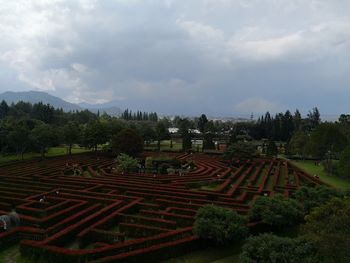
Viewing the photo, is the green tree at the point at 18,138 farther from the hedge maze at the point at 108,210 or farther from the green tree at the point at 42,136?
the hedge maze at the point at 108,210

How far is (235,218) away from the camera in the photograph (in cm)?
2017

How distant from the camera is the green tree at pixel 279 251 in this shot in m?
15.8

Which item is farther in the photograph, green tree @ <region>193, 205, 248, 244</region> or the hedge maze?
green tree @ <region>193, 205, 248, 244</region>

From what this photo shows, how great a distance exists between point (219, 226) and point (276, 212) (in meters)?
5.33

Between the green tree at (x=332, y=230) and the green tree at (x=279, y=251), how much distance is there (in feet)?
1.70

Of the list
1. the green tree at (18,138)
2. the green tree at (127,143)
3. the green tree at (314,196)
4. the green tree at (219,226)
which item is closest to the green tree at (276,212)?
the green tree at (314,196)

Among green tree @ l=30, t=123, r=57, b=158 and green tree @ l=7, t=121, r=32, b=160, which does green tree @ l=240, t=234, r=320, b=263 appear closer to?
green tree @ l=30, t=123, r=57, b=158

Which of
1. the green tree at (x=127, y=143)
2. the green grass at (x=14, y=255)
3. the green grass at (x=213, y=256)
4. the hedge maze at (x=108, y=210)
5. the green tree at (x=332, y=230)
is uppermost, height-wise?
the green tree at (x=127, y=143)

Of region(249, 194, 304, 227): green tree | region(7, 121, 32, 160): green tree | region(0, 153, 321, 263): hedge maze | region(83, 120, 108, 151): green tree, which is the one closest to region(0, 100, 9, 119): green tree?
region(83, 120, 108, 151): green tree

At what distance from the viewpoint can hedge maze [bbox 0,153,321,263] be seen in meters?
18.1

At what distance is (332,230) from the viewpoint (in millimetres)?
16625

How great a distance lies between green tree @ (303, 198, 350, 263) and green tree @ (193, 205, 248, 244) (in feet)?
12.1

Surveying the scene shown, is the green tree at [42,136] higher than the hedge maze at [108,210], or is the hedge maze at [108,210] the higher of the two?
the green tree at [42,136]

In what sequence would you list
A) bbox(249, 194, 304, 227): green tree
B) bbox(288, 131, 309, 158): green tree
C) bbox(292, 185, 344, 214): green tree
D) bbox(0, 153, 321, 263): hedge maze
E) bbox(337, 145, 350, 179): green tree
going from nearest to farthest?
bbox(0, 153, 321, 263): hedge maze
bbox(249, 194, 304, 227): green tree
bbox(292, 185, 344, 214): green tree
bbox(337, 145, 350, 179): green tree
bbox(288, 131, 309, 158): green tree
